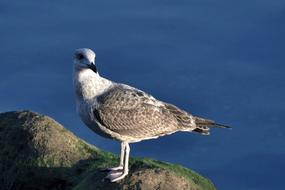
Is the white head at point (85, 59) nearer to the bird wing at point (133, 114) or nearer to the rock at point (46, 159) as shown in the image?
the bird wing at point (133, 114)

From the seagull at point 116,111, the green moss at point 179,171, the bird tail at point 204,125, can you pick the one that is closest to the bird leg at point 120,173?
the seagull at point 116,111

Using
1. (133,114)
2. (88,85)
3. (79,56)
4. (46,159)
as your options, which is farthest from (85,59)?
(46,159)

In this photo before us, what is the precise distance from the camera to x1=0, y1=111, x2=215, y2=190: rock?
19734mm

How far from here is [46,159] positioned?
65.4 feet

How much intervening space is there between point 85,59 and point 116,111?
34.0 inches

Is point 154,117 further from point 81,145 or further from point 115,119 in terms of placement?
point 81,145

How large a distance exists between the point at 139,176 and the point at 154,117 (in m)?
0.97

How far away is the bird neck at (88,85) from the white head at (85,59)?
3.8 inches

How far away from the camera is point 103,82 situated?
1880cm

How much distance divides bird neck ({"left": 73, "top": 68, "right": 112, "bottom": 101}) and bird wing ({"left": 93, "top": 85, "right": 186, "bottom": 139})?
0.37ft

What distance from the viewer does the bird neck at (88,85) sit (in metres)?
18.6

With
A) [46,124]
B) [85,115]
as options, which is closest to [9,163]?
[46,124]

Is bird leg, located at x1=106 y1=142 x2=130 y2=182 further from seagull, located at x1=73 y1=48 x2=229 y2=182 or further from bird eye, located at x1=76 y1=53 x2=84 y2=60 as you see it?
bird eye, located at x1=76 y1=53 x2=84 y2=60

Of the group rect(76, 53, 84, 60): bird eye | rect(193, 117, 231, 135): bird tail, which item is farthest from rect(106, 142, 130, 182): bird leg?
rect(76, 53, 84, 60): bird eye
